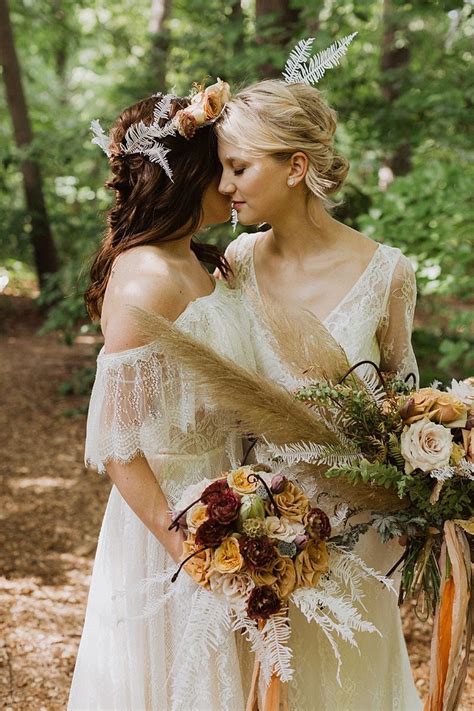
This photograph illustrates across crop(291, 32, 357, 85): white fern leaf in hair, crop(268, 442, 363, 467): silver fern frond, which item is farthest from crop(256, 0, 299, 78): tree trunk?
crop(268, 442, 363, 467): silver fern frond

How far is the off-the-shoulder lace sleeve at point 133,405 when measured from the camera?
1.72 metres

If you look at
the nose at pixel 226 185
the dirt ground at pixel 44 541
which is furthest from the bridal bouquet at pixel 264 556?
the dirt ground at pixel 44 541

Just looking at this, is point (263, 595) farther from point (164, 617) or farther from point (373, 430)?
point (164, 617)

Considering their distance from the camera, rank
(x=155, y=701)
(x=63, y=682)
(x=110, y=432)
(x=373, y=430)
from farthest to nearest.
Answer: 1. (x=63, y=682)
2. (x=155, y=701)
3. (x=110, y=432)
4. (x=373, y=430)

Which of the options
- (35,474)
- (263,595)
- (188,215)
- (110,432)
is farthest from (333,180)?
(35,474)

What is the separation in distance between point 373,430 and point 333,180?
0.88 metres

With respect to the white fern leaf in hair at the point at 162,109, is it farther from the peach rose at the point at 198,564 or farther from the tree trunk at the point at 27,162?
the tree trunk at the point at 27,162

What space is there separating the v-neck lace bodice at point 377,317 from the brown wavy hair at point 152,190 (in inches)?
16.1

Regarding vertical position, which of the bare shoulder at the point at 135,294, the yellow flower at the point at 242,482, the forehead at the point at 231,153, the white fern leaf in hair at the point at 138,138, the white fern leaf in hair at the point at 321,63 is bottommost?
the yellow flower at the point at 242,482

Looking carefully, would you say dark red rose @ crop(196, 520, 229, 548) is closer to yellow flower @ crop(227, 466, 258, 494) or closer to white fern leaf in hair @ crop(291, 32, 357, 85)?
yellow flower @ crop(227, 466, 258, 494)

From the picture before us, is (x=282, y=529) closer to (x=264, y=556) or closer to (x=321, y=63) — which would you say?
(x=264, y=556)

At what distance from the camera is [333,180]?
216 centimetres

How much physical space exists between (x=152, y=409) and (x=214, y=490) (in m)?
0.34

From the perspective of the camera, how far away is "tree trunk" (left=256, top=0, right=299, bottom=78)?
4961mm
